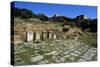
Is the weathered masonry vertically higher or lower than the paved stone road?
higher

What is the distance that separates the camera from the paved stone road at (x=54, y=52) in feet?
8.14

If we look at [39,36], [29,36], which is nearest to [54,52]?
[39,36]

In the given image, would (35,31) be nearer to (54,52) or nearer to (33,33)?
(33,33)

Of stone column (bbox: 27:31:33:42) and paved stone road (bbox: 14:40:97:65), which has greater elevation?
stone column (bbox: 27:31:33:42)

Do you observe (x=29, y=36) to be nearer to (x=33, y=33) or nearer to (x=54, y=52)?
(x=33, y=33)

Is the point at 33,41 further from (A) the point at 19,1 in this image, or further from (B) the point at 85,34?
(B) the point at 85,34

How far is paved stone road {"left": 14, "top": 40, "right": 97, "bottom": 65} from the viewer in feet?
8.14

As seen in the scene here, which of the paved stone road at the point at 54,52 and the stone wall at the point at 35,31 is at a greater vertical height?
the stone wall at the point at 35,31

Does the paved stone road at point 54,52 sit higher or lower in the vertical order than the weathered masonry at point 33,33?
lower

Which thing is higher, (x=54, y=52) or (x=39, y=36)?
(x=39, y=36)

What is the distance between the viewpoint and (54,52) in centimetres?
266

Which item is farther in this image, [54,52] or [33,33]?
[54,52]

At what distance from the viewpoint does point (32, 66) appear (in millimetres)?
2539
